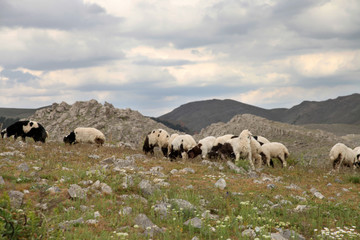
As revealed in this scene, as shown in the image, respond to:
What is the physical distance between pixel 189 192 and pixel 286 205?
A: 3.03 metres

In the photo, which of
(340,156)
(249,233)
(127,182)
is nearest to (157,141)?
(340,156)

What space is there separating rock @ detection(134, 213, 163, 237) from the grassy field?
39mm

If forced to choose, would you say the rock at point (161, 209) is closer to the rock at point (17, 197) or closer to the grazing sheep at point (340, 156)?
the rock at point (17, 197)

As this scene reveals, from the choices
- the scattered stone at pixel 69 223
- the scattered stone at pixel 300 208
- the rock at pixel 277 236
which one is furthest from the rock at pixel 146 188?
the scattered stone at pixel 300 208

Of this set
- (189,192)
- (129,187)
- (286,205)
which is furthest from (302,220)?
(129,187)

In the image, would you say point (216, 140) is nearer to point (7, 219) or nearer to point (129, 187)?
point (129, 187)

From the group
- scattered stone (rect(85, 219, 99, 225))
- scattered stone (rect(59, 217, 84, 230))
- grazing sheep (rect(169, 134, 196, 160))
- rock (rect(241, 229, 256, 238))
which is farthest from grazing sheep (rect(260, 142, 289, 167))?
scattered stone (rect(59, 217, 84, 230))

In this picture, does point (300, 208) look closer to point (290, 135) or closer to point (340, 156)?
point (340, 156)

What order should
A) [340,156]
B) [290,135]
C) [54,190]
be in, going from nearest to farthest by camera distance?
[54,190] < [340,156] < [290,135]

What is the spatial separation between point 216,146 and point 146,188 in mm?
12081

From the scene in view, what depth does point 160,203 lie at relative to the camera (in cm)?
905

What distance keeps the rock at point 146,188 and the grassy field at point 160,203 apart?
0.05 meters

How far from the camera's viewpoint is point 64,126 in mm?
42594

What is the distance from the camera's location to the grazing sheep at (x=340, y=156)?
21312 millimetres
